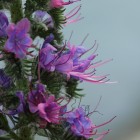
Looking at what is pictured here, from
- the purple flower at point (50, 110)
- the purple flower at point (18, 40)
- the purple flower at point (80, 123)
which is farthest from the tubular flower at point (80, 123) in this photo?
the purple flower at point (18, 40)

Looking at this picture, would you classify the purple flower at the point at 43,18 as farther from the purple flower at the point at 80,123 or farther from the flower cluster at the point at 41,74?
the purple flower at the point at 80,123

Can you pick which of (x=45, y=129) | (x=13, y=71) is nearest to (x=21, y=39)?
(x=13, y=71)

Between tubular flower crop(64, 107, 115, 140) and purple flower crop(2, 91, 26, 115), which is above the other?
purple flower crop(2, 91, 26, 115)

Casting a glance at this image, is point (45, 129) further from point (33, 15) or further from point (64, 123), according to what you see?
point (33, 15)

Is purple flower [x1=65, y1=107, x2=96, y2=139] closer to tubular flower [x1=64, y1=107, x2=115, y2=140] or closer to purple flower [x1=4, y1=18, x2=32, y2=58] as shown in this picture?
tubular flower [x1=64, y1=107, x2=115, y2=140]

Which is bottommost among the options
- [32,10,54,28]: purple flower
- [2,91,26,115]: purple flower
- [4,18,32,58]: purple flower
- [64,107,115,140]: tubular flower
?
[64,107,115,140]: tubular flower

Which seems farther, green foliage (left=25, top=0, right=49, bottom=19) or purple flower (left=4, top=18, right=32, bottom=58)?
green foliage (left=25, top=0, right=49, bottom=19)

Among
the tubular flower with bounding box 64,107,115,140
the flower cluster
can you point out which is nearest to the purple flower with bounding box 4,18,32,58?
the flower cluster
